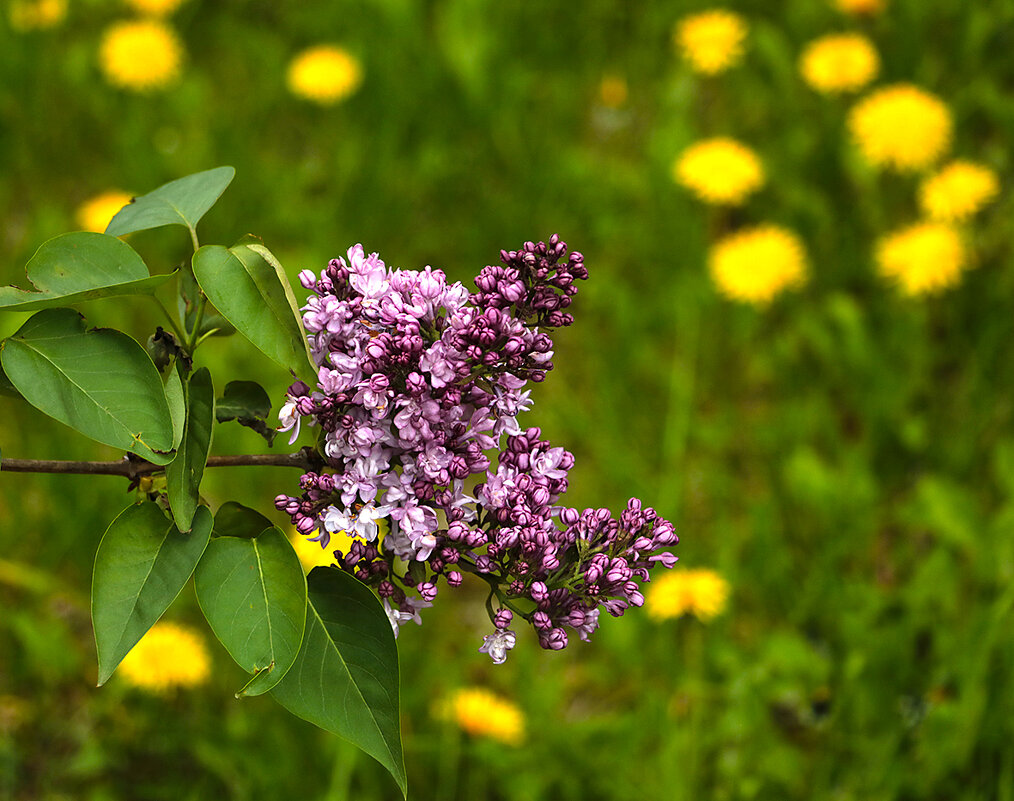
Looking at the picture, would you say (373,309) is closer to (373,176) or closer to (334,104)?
(373,176)

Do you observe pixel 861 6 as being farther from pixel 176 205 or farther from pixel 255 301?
pixel 255 301

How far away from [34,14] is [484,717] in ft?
10.1

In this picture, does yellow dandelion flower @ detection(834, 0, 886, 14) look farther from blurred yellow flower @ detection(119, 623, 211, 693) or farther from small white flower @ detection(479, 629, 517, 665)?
small white flower @ detection(479, 629, 517, 665)

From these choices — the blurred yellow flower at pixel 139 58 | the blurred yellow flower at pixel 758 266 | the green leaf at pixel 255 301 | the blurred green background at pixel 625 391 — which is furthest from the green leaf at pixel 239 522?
the blurred yellow flower at pixel 139 58

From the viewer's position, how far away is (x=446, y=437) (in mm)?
902

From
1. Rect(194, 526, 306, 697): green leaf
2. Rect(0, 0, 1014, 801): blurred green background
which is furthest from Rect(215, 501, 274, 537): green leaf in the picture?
Rect(0, 0, 1014, 801): blurred green background

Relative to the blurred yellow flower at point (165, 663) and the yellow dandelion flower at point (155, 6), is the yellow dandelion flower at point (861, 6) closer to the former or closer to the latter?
the yellow dandelion flower at point (155, 6)

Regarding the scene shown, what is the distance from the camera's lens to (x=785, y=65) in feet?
12.2

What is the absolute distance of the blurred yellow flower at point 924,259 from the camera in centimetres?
289

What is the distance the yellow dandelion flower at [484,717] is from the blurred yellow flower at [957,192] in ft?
6.66

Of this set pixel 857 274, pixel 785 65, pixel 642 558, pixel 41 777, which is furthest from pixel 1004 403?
pixel 41 777

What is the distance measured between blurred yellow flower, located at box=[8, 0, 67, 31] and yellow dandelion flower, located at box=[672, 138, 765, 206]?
92.4 inches

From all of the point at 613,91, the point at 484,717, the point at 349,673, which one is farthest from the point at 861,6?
the point at 349,673

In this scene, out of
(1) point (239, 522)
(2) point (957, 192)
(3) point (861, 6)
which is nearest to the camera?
(1) point (239, 522)
